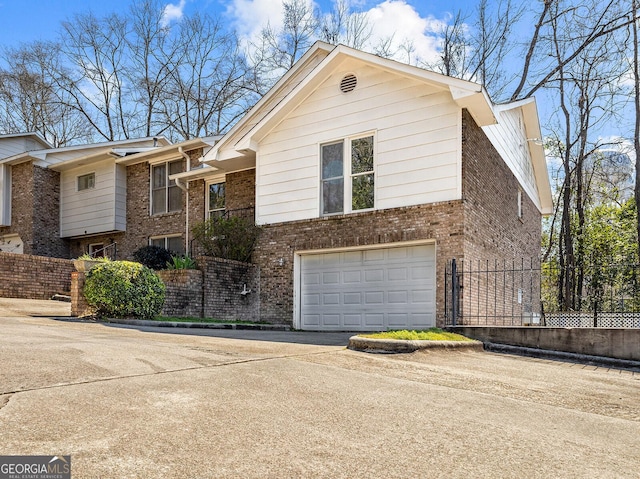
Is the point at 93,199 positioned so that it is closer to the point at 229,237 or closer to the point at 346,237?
the point at 229,237

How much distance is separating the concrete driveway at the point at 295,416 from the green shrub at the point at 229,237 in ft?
24.9

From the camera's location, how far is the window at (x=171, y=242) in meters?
18.4

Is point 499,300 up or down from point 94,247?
down

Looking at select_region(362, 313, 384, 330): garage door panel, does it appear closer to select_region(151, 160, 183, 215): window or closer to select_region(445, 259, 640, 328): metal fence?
select_region(445, 259, 640, 328): metal fence

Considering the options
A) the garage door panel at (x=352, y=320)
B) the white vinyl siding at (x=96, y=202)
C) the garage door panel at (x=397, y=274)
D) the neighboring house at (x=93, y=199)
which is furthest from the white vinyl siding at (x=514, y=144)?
the white vinyl siding at (x=96, y=202)

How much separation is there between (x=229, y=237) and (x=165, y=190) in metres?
6.32

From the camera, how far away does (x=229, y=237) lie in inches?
547

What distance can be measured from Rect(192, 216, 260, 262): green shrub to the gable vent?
409 centimetres

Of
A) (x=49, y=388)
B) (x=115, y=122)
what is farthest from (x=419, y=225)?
(x=115, y=122)

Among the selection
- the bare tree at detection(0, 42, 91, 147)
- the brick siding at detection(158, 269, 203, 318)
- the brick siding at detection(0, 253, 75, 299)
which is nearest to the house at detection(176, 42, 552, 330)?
the brick siding at detection(158, 269, 203, 318)

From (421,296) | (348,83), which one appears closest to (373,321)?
(421,296)

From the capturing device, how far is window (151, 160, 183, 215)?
1872cm

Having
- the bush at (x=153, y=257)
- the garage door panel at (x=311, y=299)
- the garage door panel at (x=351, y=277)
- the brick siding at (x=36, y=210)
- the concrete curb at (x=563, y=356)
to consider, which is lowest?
the concrete curb at (x=563, y=356)

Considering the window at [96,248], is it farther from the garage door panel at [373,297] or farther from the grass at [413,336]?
the grass at [413,336]
